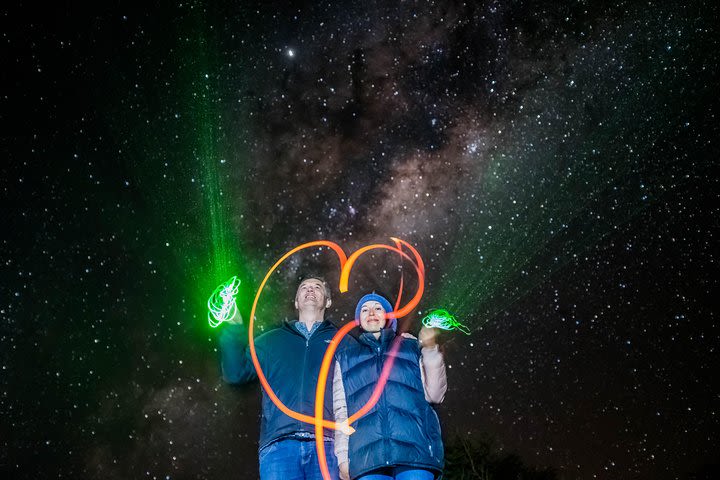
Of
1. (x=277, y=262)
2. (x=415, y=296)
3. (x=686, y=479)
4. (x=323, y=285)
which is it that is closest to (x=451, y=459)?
(x=415, y=296)

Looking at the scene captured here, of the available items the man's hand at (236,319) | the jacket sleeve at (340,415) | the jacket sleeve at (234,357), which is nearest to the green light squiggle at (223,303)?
the man's hand at (236,319)

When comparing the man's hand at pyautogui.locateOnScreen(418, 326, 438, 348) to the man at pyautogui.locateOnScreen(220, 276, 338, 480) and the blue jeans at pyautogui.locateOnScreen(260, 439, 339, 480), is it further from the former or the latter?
the blue jeans at pyautogui.locateOnScreen(260, 439, 339, 480)

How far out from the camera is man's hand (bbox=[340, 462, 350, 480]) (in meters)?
3.84

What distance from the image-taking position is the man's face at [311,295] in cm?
521

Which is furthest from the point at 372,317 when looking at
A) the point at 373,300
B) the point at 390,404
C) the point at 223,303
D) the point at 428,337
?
the point at 223,303

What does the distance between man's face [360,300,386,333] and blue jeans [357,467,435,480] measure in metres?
1.20

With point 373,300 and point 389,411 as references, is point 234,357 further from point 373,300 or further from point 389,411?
point 389,411

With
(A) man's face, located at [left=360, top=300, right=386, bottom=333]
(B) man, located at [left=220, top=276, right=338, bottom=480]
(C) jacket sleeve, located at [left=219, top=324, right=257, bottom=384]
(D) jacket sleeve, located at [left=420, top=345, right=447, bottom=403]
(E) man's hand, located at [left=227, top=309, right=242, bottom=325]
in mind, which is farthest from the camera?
(E) man's hand, located at [left=227, top=309, right=242, bottom=325]

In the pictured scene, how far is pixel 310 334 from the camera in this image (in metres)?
4.89

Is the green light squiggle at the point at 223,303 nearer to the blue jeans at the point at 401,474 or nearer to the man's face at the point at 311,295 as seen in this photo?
the man's face at the point at 311,295

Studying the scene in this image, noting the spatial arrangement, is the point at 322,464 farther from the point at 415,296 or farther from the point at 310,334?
the point at 415,296

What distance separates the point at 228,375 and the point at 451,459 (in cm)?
887

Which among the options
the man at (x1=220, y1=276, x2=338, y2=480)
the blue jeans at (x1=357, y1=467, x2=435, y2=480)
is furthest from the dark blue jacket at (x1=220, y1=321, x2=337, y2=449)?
the blue jeans at (x1=357, y1=467, x2=435, y2=480)

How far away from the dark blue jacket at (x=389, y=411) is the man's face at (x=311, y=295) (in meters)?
0.86
